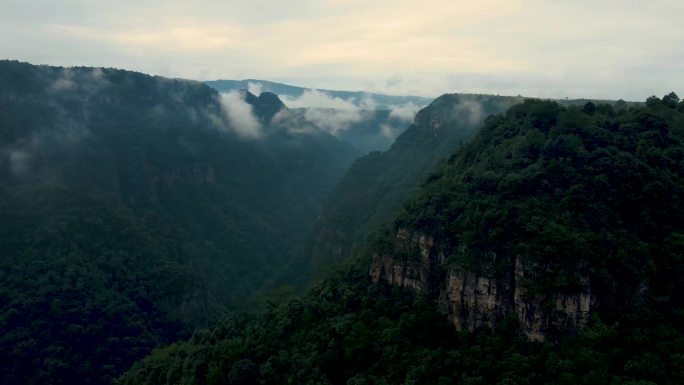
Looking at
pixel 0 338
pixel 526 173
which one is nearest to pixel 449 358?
pixel 526 173

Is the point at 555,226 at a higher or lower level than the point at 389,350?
higher

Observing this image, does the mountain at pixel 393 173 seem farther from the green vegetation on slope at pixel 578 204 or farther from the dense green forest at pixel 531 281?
the green vegetation on slope at pixel 578 204

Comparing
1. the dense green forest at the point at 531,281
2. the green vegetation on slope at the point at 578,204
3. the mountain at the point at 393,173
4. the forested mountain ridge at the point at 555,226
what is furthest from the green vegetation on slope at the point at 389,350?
the mountain at the point at 393,173

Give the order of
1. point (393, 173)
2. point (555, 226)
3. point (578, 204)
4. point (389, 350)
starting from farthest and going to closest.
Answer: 1. point (393, 173)
2. point (389, 350)
3. point (578, 204)
4. point (555, 226)

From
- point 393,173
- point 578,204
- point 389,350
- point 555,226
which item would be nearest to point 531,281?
point 555,226

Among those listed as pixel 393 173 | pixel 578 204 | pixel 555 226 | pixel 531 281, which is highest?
pixel 578 204

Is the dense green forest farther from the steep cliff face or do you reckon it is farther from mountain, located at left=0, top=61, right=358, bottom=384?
mountain, located at left=0, top=61, right=358, bottom=384

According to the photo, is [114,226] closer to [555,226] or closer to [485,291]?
[485,291]

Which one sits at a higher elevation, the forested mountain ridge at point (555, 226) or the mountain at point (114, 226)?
the forested mountain ridge at point (555, 226)
